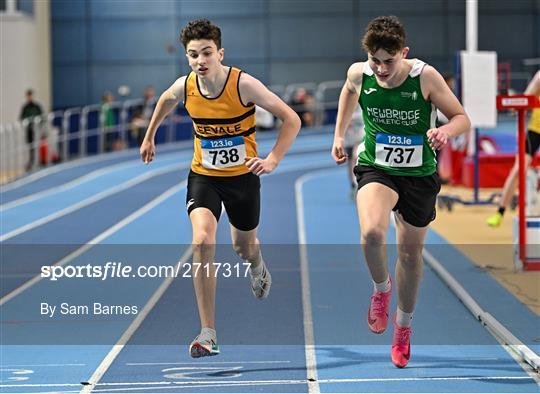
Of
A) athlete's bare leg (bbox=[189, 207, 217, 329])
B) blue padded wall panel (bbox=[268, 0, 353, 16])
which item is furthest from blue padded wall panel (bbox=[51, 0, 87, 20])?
athlete's bare leg (bbox=[189, 207, 217, 329])

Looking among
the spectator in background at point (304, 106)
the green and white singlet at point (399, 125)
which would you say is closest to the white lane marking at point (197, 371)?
the green and white singlet at point (399, 125)

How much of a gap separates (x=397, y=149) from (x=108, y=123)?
936 inches

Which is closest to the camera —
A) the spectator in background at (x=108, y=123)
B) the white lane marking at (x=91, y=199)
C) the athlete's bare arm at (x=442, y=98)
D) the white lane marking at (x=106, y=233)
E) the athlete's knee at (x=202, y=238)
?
the athlete's bare arm at (x=442, y=98)

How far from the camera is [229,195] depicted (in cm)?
782

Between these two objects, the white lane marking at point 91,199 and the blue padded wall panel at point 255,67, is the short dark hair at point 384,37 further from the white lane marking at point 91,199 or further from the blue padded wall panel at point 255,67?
the blue padded wall panel at point 255,67

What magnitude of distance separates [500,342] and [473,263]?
13.6 feet

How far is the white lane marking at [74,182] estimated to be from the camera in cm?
2007

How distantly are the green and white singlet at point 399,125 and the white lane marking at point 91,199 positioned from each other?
859 centimetres

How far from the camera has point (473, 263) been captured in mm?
12305

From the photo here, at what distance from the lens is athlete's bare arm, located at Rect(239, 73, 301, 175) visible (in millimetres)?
7402

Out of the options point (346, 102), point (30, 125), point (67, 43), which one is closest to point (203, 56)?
point (346, 102)

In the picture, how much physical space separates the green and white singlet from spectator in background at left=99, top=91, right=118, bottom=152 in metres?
23.0

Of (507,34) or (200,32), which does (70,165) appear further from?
(200,32)

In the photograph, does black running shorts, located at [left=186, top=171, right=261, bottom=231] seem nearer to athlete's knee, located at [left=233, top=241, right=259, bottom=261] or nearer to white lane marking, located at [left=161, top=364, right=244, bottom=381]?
athlete's knee, located at [left=233, top=241, right=259, bottom=261]
